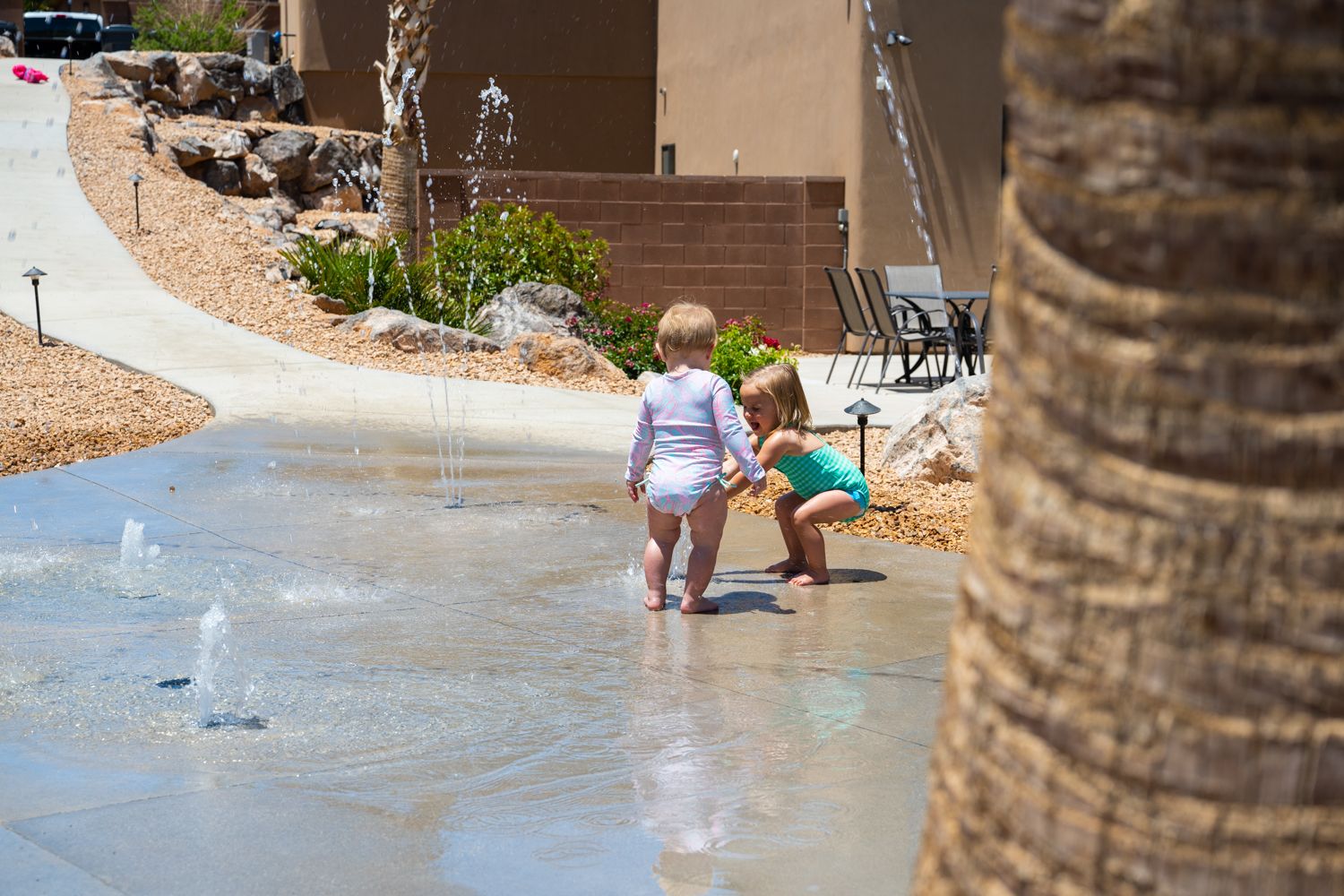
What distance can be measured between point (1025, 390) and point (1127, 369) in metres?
0.14

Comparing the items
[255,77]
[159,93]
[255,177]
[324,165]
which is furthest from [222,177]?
[255,77]

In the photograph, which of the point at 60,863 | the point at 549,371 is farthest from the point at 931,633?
the point at 549,371

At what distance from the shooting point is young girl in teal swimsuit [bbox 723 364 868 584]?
6117 mm

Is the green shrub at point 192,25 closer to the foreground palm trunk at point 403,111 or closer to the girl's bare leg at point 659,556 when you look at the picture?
the foreground palm trunk at point 403,111

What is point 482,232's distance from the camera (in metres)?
16.1

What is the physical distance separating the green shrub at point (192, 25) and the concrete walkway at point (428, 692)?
2262 centimetres

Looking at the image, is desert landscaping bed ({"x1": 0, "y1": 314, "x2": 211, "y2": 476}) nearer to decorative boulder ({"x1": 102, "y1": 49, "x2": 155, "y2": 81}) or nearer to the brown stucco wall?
decorative boulder ({"x1": 102, "y1": 49, "x2": 155, "y2": 81})

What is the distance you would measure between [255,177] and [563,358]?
12.8 metres

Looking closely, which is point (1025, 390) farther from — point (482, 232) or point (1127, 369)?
point (482, 232)

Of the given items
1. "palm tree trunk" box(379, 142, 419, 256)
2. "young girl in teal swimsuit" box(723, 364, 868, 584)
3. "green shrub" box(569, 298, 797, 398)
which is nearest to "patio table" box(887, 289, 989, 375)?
"green shrub" box(569, 298, 797, 398)

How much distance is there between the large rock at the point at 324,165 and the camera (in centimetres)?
2506

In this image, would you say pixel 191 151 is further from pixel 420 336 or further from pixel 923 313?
pixel 923 313

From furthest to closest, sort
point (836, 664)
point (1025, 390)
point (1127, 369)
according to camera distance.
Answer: point (836, 664) < point (1025, 390) < point (1127, 369)

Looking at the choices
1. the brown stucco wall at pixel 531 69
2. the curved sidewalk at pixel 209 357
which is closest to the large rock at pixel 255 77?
the brown stucco wall at pixel 531 69
